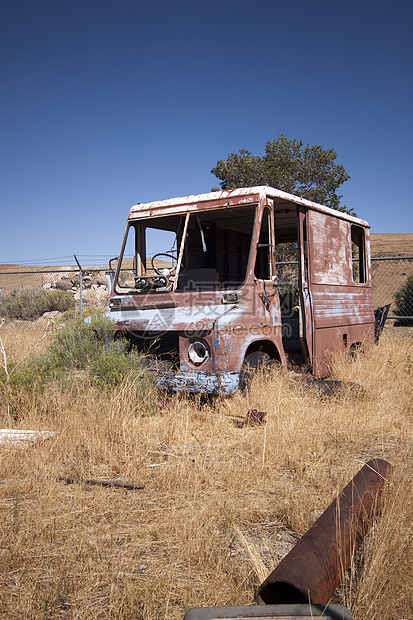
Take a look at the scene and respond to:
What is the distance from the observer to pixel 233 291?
5.17m

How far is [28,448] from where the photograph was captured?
3.97m

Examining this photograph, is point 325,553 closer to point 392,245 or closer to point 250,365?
point 250,365

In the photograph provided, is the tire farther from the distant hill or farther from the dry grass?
the distant hill

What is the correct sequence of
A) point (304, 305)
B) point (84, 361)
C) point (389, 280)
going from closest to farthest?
point (84, 361), point (304, 305), point (389, 280)

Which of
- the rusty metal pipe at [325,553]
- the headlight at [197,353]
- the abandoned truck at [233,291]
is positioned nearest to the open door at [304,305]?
the abandoned truck at [233,291]

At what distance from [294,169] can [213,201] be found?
626 inches

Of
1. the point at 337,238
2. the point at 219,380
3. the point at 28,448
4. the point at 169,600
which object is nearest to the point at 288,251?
the point at 337,238

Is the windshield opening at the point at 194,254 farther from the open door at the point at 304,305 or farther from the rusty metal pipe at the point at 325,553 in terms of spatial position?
the rusty metal pipe at the point at 325,553

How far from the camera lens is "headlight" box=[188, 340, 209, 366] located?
4.90m

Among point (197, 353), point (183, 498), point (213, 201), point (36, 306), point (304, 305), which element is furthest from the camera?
point (36, 306)

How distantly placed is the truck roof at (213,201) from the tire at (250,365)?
1.77 m

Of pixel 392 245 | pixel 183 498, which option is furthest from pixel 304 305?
pixel 392 245

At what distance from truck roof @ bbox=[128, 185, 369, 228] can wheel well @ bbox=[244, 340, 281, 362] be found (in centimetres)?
166

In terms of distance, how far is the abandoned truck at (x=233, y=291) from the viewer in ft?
16.2
